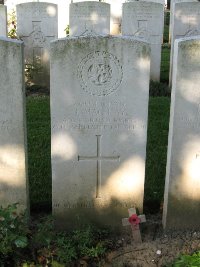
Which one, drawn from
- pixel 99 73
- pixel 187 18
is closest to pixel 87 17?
pixel 187 18

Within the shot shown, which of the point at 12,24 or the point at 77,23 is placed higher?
the point at 12,24

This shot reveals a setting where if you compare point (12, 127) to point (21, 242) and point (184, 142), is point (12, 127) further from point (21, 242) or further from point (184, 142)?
point (184, 142)

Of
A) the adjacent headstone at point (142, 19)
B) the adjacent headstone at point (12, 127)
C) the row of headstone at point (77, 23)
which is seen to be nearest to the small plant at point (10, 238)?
the adjacent headstone at point (12, 127)

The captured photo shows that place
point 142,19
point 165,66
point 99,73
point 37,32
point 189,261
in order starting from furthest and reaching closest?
point 165,66, point 37,32, point 142,19, point 99,73, point 189,261

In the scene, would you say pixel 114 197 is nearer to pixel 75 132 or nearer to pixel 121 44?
pixel 75 132

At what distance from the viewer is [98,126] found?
429 centimetres

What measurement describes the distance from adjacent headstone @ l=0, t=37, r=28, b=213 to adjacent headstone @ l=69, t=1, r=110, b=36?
5.68 metres

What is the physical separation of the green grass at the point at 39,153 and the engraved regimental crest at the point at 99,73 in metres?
1.59

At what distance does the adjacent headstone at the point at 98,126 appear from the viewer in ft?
13.3

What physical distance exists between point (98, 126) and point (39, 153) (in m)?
2.16

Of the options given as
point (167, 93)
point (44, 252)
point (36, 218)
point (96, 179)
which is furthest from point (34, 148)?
point (167, 93)

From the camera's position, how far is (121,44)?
404 cm

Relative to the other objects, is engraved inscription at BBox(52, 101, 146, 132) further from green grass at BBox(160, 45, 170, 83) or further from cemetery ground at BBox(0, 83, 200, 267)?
green grass at BBox(160, 45, 170, 83)

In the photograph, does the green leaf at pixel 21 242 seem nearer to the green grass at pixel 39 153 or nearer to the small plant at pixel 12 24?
the green grass at pixel 39 153
